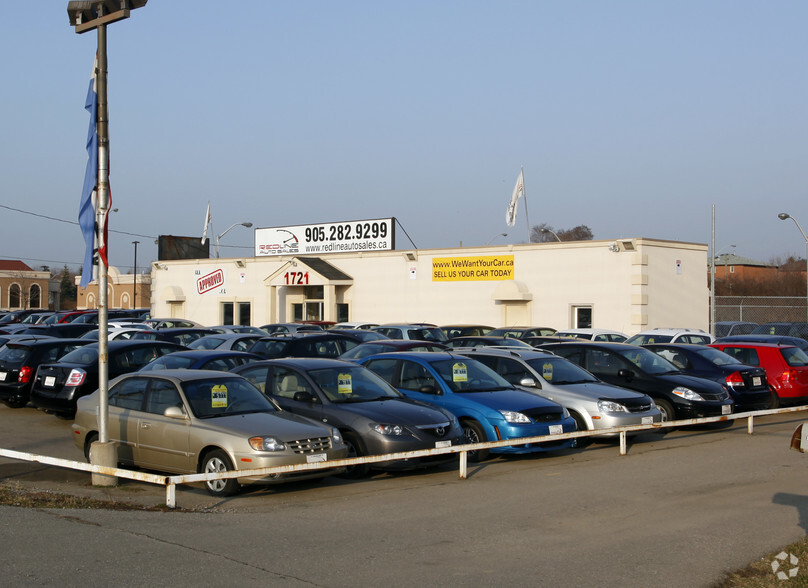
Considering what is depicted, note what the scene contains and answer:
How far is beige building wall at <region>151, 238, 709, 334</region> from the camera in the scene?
111ft

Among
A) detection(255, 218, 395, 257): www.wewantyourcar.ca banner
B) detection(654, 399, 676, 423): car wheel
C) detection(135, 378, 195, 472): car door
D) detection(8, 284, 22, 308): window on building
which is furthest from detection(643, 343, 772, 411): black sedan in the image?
detection(8, 284, 22, 308): window on building

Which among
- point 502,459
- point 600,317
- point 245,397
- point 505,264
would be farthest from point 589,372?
point 505,264

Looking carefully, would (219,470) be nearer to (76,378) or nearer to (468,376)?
(468,376)

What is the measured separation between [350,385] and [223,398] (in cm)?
203

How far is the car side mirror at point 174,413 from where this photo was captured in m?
10.7

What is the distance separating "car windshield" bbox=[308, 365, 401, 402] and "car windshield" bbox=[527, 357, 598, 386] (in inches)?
131

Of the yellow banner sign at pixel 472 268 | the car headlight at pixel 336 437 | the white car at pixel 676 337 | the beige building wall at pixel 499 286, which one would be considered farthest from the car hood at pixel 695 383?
the yellow banner sign at pixel 472 268

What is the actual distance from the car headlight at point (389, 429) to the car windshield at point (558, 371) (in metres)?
4.27

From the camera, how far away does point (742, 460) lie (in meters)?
12.8

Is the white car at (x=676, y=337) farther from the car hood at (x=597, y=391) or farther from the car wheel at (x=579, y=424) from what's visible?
the car wheel at (x=579, y=424)

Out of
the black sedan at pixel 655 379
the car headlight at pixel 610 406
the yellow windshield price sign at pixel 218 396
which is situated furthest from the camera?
the black sedan at pixel 655 379

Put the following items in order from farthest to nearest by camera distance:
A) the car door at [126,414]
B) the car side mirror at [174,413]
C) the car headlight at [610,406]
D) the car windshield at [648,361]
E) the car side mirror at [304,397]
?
1. the car windshield at [648,361]
2. the car headlight at [610,406]
3. the car side mirror at [304,397]
4. the car door at [126,414]
5. the car side mirror at [174,413]

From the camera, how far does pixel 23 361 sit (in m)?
18.7

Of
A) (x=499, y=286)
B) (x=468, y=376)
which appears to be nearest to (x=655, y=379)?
(x=468, y=376)
